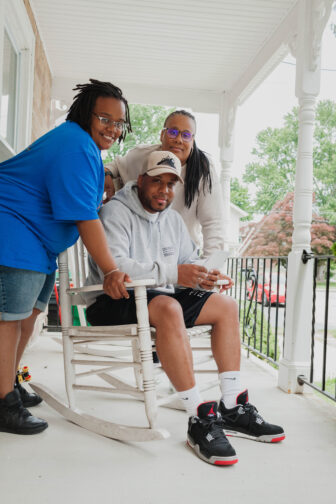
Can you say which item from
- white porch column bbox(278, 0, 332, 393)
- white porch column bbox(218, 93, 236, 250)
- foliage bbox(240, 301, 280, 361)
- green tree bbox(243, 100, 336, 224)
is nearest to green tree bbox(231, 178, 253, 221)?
green tree bbox(243, 100, 336, 224)

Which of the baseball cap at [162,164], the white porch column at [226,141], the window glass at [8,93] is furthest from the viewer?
the white porch column at [226,141]

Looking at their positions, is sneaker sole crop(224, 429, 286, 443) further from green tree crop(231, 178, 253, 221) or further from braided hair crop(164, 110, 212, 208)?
green tree crop(231, 178, 253, 221)

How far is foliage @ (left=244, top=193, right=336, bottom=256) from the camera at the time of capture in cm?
1976

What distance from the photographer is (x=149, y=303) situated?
1.84 m

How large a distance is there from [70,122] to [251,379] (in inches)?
80.6

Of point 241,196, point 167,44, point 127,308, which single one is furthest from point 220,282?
point 241,196

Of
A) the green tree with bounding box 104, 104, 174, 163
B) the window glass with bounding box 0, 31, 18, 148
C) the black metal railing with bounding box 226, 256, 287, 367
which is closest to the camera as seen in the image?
the window glass with bounding box 0, 31, 18, 148

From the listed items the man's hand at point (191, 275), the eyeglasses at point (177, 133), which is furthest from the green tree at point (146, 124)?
the man's hand at point (191, 275)

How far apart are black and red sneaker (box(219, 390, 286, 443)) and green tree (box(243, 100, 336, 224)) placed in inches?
885

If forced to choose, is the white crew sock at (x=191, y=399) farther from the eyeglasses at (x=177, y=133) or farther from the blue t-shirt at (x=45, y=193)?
the eyeglasses at (x=177, y=133)

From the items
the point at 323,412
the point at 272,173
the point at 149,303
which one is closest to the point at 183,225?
the point at 149,303

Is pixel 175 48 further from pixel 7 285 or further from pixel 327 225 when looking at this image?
pixel 327 225

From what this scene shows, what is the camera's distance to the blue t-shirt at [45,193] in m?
1.67

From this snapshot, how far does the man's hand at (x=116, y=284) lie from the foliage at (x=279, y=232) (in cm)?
1881
